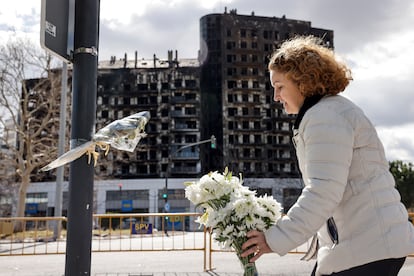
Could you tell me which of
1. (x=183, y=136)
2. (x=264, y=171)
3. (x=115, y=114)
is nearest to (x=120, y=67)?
(x=115, y=114)

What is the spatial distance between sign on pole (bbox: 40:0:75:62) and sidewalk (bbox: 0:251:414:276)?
619 centimetres

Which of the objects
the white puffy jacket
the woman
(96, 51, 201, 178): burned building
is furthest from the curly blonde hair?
(96, 51, 201, 178): burned building

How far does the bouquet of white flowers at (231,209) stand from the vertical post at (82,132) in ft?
2.62

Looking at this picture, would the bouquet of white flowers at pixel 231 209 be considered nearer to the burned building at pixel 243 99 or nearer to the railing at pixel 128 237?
the railing at pixel 128 237

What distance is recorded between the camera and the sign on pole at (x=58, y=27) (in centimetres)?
270

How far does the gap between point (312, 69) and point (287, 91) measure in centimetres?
17

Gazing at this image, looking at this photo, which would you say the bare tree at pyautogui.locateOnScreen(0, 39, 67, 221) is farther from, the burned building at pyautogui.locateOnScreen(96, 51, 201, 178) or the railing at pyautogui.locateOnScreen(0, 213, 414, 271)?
the burned building at pyautogui.locateOnScreen(96, 51, 201, 178)

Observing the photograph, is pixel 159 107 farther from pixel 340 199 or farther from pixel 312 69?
pixel 340 199

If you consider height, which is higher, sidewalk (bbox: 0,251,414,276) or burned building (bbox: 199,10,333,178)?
burned building (bbox: 199,10,333,178)

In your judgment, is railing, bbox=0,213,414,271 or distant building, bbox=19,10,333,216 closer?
railing, bbox=0,213,414,271

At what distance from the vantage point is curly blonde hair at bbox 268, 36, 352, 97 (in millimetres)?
2076

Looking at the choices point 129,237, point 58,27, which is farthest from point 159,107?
point 58,27

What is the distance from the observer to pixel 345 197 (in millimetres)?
1948

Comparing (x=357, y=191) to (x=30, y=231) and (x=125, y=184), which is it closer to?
(x=30, y=231)
